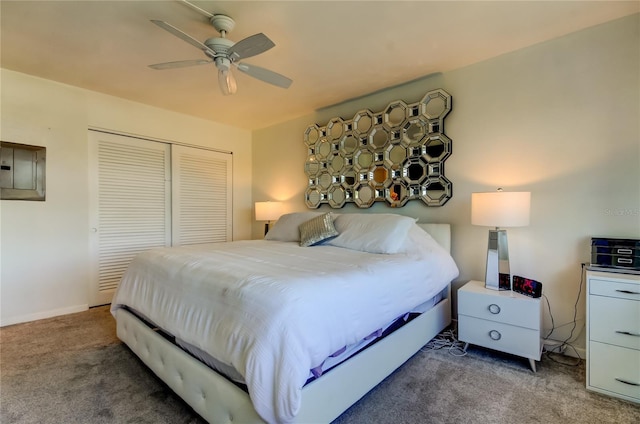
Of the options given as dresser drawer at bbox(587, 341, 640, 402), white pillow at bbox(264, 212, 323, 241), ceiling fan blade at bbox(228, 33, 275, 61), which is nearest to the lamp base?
dresser drawer at bbox(587, 341, 640, 402)

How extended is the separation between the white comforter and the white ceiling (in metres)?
1.65

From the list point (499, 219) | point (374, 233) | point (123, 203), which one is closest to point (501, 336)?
point (499, 219)

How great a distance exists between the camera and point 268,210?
13.6ft

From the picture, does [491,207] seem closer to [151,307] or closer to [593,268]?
[593,268]

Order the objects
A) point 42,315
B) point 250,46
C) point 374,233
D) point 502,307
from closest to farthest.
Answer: point 250,46 < point 502,307 < point 374,233 < point 42,315

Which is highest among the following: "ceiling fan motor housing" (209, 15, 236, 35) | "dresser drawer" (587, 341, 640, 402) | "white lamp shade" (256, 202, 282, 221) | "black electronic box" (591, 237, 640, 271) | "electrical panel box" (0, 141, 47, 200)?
"ceiling fan motor housing" (209, 15, 236, 35)

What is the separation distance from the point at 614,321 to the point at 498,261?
2.30 ft

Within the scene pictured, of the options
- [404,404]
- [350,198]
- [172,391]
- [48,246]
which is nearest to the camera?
[404,404]

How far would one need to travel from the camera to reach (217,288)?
1494 mm

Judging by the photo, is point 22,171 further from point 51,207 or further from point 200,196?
point 200,196

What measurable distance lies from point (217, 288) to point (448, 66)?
8.94ft

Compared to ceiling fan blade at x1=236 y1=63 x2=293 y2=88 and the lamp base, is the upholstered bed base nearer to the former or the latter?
the lamp base

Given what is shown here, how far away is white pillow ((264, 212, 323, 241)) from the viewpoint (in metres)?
3.24

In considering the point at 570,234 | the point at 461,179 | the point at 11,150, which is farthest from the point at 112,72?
the point at 570,234
